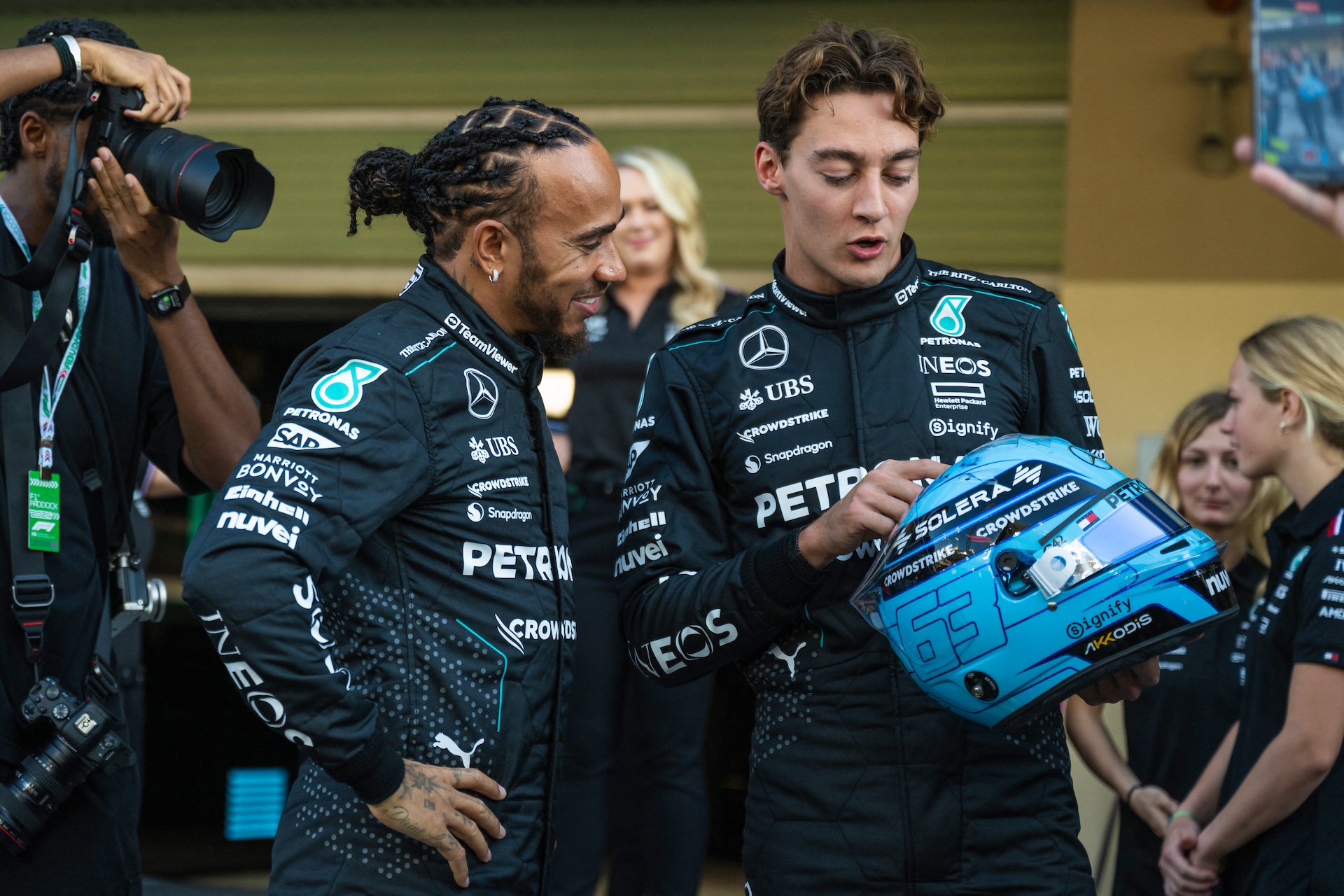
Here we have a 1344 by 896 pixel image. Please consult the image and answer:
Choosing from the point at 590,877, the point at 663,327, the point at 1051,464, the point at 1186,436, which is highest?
the point at 1051,464

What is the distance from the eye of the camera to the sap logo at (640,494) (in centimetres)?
251

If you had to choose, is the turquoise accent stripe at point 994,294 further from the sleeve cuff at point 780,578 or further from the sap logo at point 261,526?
the sap logo at point 261,526

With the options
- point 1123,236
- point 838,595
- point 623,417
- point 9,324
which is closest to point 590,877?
point 623,417

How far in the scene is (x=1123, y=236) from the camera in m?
5.35

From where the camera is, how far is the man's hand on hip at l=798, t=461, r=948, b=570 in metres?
2.17

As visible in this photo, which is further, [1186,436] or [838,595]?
[1186,436]

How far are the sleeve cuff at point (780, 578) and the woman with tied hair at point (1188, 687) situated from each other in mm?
1779

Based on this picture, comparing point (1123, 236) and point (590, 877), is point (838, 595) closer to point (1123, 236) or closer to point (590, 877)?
point (590, 877)

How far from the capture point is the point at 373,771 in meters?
2.04

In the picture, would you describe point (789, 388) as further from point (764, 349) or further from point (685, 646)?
point (685, 646)

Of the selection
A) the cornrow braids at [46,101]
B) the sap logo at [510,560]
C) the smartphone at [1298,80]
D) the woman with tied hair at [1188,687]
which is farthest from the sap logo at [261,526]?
the woman with tied hair at [1188,687]

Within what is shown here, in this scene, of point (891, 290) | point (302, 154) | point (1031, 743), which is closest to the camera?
point (1031, 743)

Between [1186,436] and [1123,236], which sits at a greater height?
[1123,236]

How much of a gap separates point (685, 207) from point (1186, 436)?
170cm
